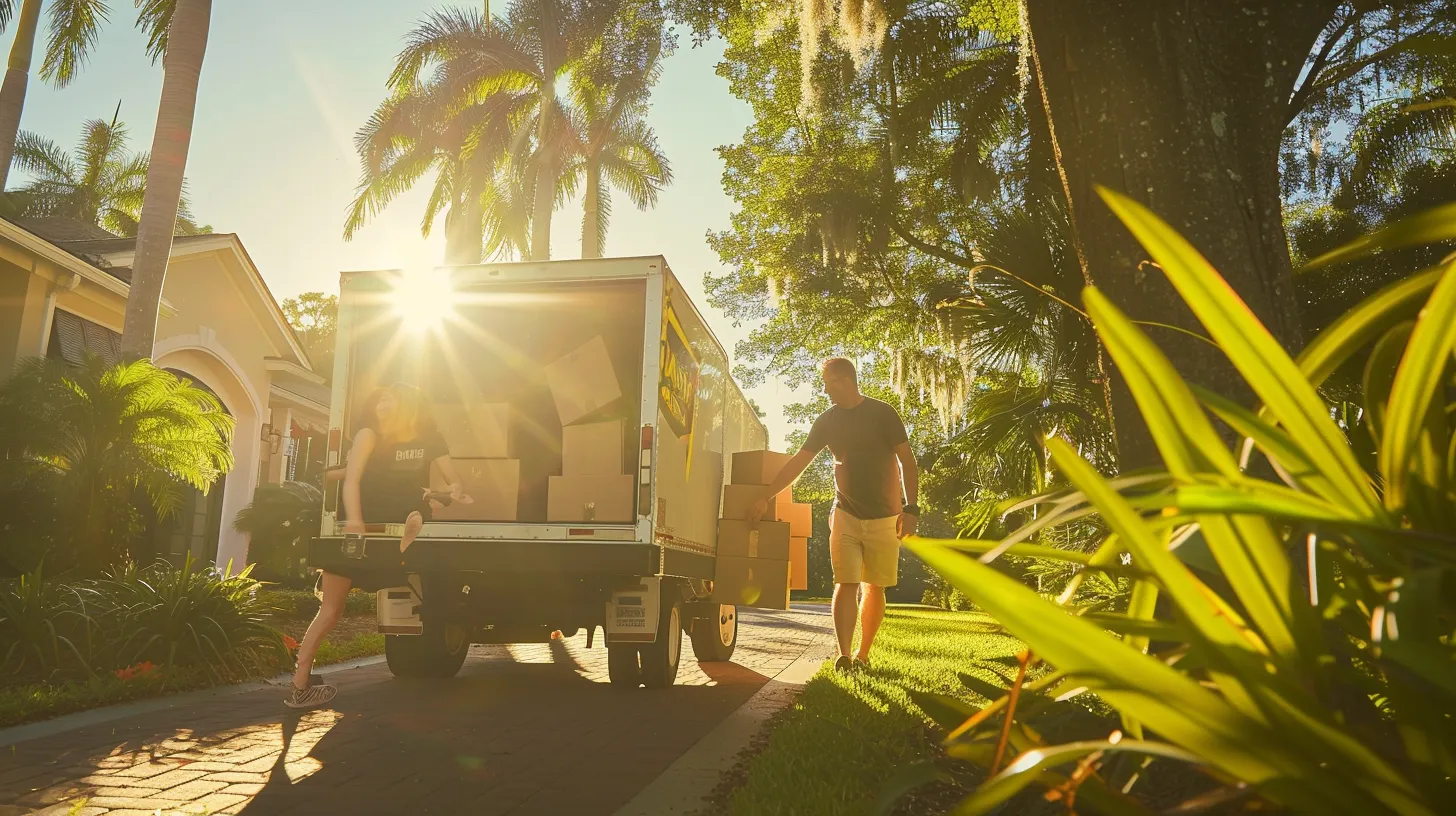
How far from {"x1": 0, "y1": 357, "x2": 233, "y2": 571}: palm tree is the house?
10.7 ft

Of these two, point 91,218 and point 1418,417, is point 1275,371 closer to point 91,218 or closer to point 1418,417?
point 1418,417

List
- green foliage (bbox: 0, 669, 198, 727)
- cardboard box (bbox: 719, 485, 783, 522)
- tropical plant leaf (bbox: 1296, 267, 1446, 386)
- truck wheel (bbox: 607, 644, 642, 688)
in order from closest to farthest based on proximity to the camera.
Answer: tropical plant leaf (bbox: 1296, 267, 1446, 386) → green foliage (bbox: 0, 669, 198, 727) → truck wheel (bbox: 607, 644, 642, 688) → cardboard box (bbox: 719, 485, 783, 522)

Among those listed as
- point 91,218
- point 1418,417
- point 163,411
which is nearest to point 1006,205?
point 163,411

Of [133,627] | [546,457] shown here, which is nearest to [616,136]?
[546,457]

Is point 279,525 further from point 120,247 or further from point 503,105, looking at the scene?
point 503,105

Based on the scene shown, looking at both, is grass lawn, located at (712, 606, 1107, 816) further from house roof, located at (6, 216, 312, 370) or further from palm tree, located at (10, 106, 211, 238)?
palm tree, located at (10, 106, 211, 238)

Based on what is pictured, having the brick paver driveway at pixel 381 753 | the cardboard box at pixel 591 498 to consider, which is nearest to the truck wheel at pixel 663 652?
the brick paver driveway at pixel 381 753

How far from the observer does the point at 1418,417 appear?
1.17 metres

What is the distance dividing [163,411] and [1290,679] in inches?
432

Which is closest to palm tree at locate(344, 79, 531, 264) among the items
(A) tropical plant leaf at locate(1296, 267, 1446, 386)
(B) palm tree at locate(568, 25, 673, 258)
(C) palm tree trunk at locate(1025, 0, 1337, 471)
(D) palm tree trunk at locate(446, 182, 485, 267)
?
(D) palm tree trunk at locate(446, 182, 485, 267)

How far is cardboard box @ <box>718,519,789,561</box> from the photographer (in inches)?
320

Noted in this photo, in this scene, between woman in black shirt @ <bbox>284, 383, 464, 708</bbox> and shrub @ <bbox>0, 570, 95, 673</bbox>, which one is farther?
shrub @ <bbox>0, 570, 95, 673</bbox>

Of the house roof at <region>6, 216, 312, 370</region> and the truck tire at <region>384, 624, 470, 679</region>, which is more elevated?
the house roof at <region>6, 216, 312, 370</region>

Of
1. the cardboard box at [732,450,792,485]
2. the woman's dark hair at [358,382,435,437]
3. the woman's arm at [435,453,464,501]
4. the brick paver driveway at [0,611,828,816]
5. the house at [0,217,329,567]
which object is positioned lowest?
the brick paver driveway at [0,611,828,816]
